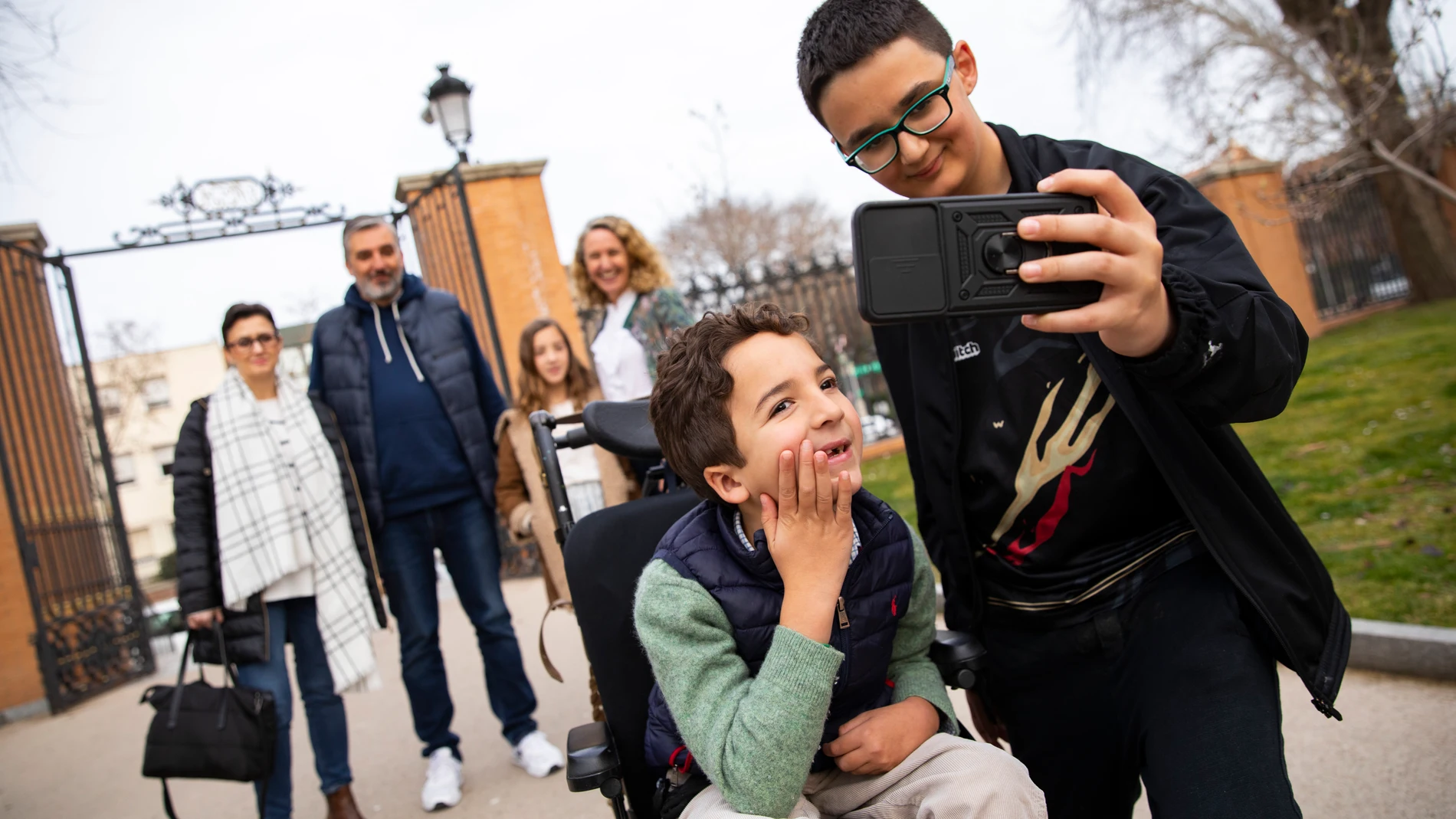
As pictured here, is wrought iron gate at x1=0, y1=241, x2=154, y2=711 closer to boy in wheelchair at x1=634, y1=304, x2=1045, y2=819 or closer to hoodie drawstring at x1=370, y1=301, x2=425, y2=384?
hoodie drawstring at x1=370, y1=301, x2=425, y2=384

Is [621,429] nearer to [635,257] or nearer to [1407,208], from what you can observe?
[635,257]

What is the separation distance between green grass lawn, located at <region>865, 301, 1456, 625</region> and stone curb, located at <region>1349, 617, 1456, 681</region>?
0.68 feet

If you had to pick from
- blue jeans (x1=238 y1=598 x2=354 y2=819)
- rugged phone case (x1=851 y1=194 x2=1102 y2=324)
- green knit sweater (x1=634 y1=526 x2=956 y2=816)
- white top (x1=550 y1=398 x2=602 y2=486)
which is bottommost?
blue jeans (x1=238 y1=598 x2=354 y2=819)

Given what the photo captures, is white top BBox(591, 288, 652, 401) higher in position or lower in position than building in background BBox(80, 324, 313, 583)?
lower

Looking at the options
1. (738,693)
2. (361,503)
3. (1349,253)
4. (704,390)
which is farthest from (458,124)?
(1349,253)

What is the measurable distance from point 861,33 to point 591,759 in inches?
57.5

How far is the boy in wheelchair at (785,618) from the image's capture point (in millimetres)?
1436

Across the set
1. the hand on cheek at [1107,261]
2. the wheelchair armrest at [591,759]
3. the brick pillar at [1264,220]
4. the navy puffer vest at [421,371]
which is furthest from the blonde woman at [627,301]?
the brick pillar at [1264,220]

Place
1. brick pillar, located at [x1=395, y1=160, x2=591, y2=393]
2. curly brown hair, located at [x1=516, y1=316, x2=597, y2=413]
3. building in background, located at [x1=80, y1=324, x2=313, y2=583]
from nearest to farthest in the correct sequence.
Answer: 1. curly brown hair, located at [x1=516, y1=316, x2=597, y2=413]
2. brick pillar, located at [x1=395, y1=160, x2=591, y2=393]
3. building in background, located at [x1=80, y1=324, x2=313, y2=583]

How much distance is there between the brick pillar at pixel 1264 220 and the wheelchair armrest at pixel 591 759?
13921 millimetres

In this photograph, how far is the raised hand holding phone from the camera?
4.78 ft

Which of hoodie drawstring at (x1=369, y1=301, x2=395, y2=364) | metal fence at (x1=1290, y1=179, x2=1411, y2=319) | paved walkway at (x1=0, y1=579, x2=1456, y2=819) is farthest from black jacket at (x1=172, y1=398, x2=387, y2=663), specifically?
metal fence at (x1=1290, y1=179, x2=1411, y2=319)

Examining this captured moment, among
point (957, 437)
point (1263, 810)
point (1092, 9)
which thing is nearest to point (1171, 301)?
point (957, 437)

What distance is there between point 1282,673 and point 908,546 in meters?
2.79
